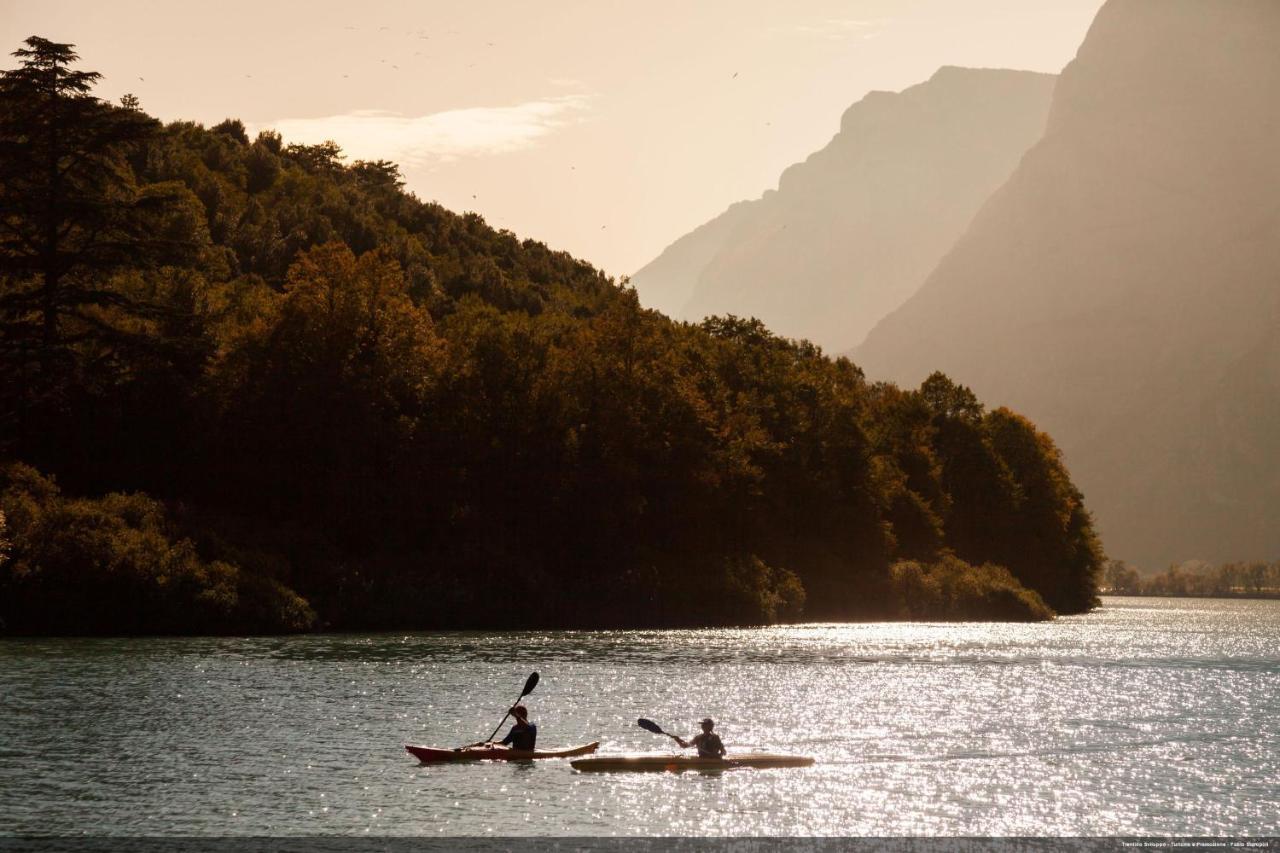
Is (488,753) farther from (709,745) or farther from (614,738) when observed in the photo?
(709,745)

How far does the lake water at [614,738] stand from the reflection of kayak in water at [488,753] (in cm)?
33

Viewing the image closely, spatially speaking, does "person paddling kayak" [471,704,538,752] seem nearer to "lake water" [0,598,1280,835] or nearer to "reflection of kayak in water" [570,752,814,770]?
"lake water" [0,598,1280,835]

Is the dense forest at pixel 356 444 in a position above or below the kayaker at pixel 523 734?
above

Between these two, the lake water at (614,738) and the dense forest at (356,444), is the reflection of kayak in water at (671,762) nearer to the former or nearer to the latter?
the lake water at (614,738)

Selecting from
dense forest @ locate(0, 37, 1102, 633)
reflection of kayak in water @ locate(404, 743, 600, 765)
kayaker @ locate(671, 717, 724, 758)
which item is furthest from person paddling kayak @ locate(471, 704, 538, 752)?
dense forest @ locate(0, 37, 1102, 633)

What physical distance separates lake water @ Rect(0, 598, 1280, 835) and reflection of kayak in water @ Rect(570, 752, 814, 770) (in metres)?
0.33

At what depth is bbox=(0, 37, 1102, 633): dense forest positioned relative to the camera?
8331 centimetres

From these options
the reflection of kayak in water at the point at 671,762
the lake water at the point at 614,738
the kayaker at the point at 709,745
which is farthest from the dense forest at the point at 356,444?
the kayaker at the point at 709,745

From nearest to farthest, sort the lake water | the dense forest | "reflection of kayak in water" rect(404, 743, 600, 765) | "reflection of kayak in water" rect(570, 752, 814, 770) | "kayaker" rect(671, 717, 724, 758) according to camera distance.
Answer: the lake water < "reflection of kayak in water" rect(404, 743, 600, 765) < "reflection of kayak in water" rect(570, 752, 814, 770) < "kayaker" rect(671, 717, 724, 758) < the dense forest

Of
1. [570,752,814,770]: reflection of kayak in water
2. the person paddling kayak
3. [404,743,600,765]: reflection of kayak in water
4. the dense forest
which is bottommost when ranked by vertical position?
[570,752,814,770]: reflection of kayak in water

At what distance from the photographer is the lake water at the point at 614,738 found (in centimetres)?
3522

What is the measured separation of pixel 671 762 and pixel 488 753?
539 centimetres

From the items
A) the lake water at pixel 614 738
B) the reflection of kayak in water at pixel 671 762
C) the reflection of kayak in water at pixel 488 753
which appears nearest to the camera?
the lake water at pixel 614 738

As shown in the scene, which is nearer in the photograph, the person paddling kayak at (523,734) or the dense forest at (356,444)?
the person paddling kayak at (523,734)
